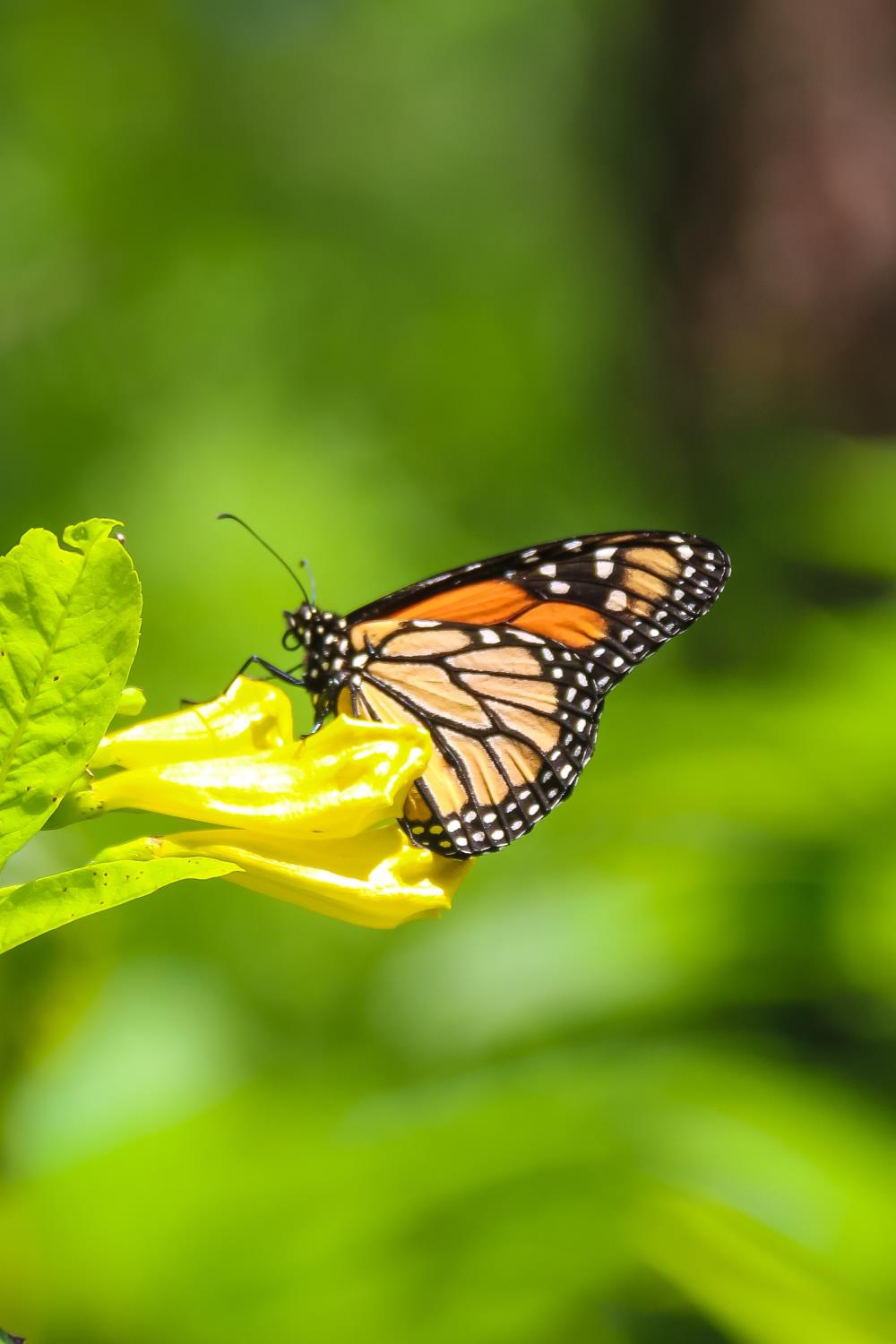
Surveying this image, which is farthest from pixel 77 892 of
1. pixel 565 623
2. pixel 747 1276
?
pixel 747 1276

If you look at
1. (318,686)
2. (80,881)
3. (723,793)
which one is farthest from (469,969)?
(80,881)

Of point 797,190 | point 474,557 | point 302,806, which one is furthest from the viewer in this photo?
point 797,190

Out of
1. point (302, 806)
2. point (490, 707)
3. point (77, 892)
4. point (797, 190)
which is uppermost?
point (797, 190)

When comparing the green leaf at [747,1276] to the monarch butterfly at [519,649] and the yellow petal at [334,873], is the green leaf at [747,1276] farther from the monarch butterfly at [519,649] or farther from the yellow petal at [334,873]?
the yellow petal at [334,873]

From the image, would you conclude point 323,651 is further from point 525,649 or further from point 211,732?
point 211,732

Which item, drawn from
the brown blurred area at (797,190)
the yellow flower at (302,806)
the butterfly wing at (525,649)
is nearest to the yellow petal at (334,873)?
the yellow flower at (302,806)

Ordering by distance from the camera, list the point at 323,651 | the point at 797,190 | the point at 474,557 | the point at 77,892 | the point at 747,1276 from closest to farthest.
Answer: the point at 77,892
the point at 323,651
the point at 747,1276
the point at 474,557
the point at 797,190

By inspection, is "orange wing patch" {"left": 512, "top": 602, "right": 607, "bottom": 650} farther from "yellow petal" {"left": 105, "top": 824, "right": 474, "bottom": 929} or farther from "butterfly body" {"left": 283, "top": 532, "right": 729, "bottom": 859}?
"yellow petal" {"left": 105, "top": 824, "right": 474, "bottom": 929}
